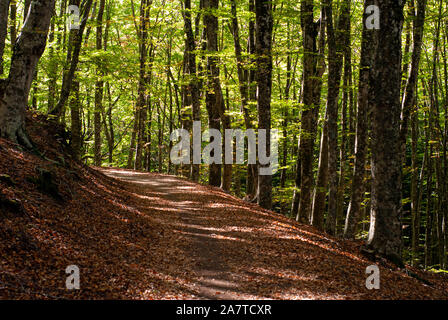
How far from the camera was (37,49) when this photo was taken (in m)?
8.90

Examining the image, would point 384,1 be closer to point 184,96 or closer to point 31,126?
point 31,126

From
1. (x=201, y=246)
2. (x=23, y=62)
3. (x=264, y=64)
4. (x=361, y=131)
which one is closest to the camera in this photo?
(x=201, y=246)

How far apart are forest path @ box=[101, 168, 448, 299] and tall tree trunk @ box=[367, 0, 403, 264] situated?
1066 millimetres

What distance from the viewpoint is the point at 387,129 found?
837 cm

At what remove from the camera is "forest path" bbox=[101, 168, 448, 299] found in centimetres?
620

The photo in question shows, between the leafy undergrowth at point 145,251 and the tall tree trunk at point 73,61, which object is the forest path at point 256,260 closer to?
the leafy undergrowth at point 145,251

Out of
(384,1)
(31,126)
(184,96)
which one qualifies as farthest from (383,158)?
(184,96)

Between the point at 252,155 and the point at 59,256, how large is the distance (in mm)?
11381

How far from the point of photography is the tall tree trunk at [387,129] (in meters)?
8.25

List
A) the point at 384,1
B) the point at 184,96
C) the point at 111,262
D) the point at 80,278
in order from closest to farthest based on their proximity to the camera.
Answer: the point at 80,278
the point at 111,262
the point at 384,1
the point at 184,96

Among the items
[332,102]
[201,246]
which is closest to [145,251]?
[201,246]

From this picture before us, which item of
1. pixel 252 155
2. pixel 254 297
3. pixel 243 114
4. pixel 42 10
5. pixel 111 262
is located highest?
pixel 42 10

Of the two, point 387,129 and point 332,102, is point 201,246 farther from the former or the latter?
point 332,102

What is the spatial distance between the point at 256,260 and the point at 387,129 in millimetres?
4325
